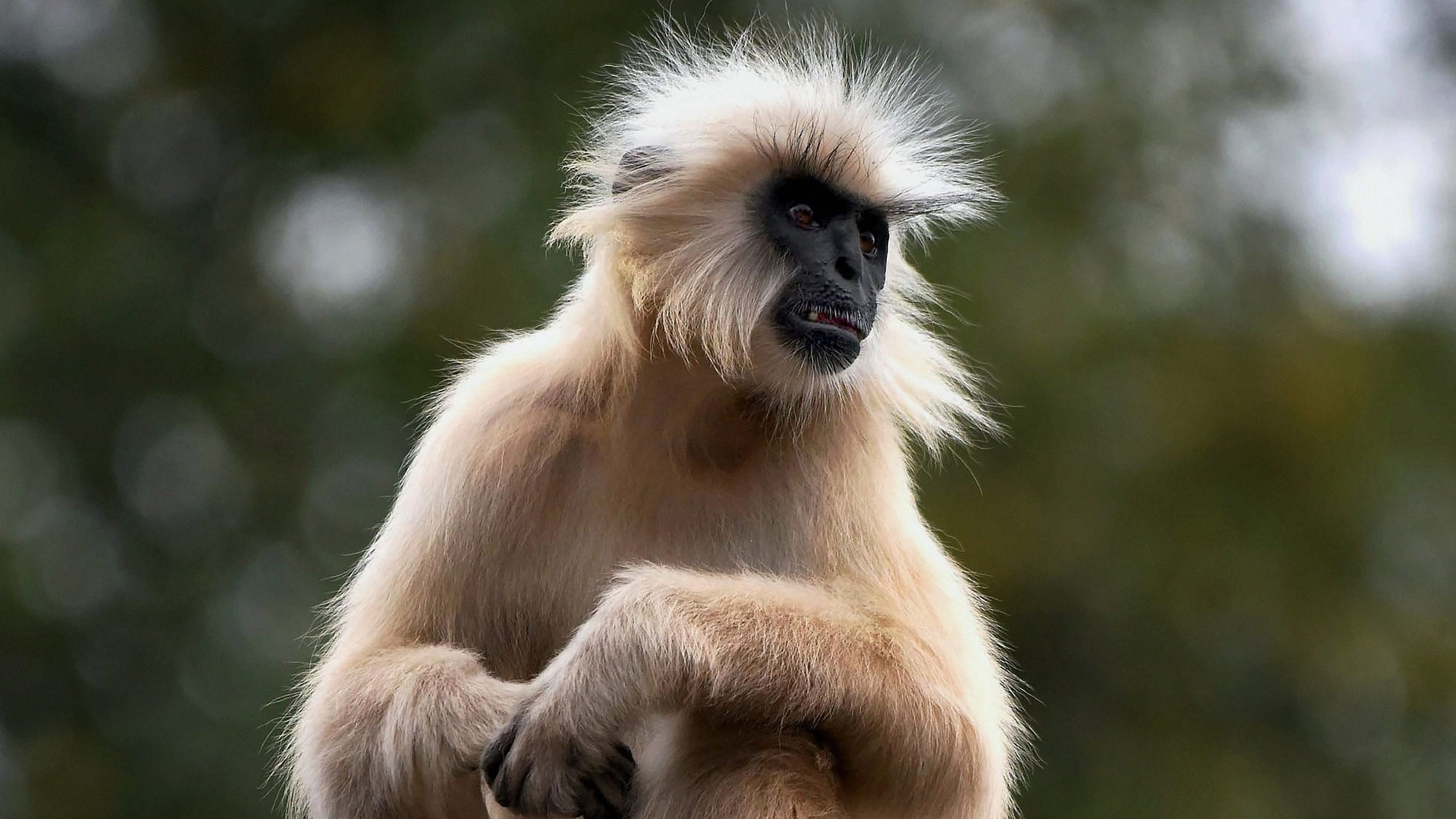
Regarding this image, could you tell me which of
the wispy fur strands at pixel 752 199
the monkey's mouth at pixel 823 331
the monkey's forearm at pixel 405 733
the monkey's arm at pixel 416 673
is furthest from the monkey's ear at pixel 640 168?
the monkey's forearm at pixel 405 733

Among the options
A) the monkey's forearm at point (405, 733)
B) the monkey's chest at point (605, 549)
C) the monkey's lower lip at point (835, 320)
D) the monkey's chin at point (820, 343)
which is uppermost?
the monkey's lower lip at point (835, 320)

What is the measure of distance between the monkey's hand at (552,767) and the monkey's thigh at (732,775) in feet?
0.61

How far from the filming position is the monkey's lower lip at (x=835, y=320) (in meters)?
4.42

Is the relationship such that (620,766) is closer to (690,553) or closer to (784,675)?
(784,675)

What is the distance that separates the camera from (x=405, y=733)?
3850 mm

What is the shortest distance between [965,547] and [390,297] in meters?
4.35

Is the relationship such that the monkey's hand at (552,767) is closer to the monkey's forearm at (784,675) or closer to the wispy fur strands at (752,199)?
the monkey's forearm at (784,675)

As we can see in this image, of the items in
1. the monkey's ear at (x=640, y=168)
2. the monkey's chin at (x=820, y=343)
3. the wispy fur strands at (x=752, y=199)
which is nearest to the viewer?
the monkey's chin at (x=820, y=343)

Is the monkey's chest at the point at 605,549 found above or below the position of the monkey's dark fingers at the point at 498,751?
above

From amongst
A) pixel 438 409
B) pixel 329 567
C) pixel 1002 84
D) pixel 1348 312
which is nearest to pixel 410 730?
pixel 438 409

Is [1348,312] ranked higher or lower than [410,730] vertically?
higher

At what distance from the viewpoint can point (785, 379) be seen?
4379mm

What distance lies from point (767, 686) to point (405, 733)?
2.56ft

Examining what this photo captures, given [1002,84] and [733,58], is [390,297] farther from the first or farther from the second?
[733,58]
